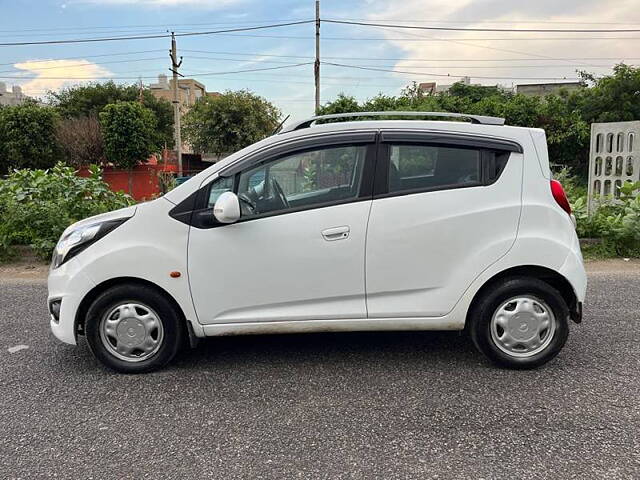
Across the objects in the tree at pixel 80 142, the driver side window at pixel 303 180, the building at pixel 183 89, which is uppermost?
the building at pixel 183 89

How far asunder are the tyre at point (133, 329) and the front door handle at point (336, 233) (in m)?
1.21

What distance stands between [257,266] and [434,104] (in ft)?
61.6

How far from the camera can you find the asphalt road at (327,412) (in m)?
2.71

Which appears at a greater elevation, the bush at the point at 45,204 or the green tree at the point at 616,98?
the green tree at the point at 616,98

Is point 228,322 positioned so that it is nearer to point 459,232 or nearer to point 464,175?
point 459,232

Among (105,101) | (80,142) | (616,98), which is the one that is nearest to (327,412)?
(616,98)

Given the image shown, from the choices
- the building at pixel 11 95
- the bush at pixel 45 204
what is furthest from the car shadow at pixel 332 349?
the building at pixel 11 95

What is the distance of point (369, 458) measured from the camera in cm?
274

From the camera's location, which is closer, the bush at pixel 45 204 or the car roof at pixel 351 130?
the car roof at pixel 351 130

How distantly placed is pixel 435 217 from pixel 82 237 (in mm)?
2514

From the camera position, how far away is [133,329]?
3.74 m

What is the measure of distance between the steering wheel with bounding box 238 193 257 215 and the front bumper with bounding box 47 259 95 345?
120 cm

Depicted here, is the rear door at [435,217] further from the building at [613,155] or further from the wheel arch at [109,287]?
the building at [613,155]

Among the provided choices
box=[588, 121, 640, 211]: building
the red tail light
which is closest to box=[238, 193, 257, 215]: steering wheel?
the red tail light
